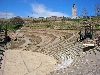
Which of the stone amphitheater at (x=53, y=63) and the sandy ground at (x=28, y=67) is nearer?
the stone amphitheater at (x=53, y=63)

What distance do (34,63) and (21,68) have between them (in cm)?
286

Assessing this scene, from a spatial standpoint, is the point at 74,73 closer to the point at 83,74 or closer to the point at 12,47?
the point at 83,74

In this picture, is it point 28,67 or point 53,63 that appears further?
point 53,63

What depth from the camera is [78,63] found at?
19734 mm

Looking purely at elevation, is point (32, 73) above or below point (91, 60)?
below

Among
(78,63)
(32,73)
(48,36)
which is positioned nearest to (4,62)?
(32,73)

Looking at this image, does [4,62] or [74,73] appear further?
[4,62]

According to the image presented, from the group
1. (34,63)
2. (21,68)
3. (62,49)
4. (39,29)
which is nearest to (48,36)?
(39,29)

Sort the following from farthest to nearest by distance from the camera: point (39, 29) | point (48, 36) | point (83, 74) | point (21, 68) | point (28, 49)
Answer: point (39, 29), point (48, 36), point (28, 49), point (21, 68), point (83, 74)

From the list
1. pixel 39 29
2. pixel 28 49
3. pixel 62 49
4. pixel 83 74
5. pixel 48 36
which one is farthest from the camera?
pixel 39 29

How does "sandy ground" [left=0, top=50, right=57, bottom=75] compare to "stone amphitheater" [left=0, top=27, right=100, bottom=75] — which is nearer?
"stone amphitheater" [left=0, top=27, right=100, bottom=75]

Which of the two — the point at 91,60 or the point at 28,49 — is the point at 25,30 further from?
the point at 91,60

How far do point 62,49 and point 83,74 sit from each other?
1394cm

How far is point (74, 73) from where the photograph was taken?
1716cm
